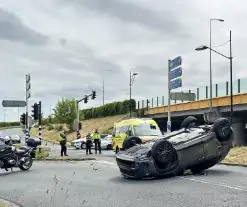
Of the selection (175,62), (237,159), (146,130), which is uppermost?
(175,62)

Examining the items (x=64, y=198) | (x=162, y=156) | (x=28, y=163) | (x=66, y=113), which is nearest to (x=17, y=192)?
(x=64, y=198)

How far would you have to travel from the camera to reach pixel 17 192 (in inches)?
450

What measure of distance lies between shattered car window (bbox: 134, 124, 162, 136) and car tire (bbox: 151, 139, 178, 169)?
418 inches

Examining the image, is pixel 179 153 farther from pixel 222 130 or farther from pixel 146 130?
pixel 146 130

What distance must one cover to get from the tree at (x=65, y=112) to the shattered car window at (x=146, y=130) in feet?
217

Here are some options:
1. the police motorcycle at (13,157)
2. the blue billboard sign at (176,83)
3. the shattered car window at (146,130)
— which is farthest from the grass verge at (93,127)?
the police motorcycle at (13,157)

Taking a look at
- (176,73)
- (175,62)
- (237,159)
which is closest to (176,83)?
(176,73)

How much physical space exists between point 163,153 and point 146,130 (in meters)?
11.4

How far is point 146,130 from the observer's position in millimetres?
24094

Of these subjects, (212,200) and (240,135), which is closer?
(212,200)

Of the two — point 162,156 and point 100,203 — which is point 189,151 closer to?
point 162,156

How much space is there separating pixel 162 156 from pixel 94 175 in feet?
10.5

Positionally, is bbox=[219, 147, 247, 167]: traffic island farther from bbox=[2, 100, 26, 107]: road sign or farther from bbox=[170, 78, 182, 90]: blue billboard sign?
bbox=[2, 100, 26, 107]: road sign

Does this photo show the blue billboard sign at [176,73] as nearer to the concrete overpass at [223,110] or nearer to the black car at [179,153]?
the concrete overpass at [223,110]
